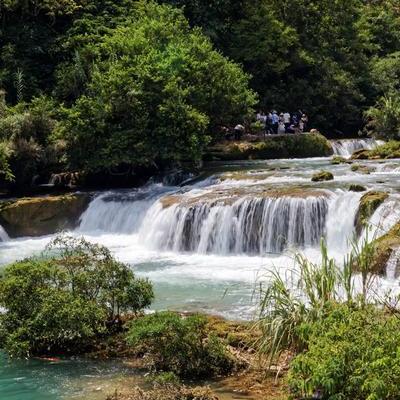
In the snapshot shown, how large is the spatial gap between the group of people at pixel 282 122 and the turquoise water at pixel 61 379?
22855 mm

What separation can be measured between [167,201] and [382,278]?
9.05 meters

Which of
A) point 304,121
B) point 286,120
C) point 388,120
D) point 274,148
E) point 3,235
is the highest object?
point 286,120

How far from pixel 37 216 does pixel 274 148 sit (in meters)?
11.4

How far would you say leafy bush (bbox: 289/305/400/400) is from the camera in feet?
24.1

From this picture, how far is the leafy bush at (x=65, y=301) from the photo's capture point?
37.4ft

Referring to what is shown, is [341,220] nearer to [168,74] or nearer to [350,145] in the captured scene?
[168,74]

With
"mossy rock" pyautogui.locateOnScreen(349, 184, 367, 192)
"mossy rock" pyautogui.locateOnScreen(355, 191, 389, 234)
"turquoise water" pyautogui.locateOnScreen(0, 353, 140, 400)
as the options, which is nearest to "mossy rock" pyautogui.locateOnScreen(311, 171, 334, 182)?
"mossy rock" pyautogui.locateOnScreen(349, 184, 367, 192)

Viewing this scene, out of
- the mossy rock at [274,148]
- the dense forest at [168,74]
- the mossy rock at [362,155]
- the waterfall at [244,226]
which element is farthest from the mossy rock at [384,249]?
the mossy rock at [274,148]

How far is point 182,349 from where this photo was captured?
10.5m

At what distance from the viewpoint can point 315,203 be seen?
19.7 meters

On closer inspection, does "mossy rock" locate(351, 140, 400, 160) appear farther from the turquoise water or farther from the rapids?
the turquoise water

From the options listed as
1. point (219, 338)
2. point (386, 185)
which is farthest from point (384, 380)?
point (386, 185)

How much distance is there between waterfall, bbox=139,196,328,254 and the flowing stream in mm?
Answer: 27

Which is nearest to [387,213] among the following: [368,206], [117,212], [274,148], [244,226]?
[368,206]
